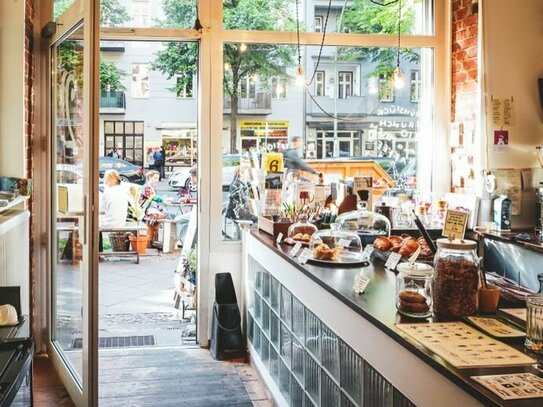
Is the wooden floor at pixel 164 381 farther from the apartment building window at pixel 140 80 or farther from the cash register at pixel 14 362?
the apartment building window at pixel 140 80

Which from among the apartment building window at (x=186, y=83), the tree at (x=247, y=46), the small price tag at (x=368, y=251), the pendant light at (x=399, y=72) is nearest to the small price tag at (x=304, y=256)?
the small price tag at (x=368, y=251)

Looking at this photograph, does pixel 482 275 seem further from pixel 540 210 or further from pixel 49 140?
pixel 49 140

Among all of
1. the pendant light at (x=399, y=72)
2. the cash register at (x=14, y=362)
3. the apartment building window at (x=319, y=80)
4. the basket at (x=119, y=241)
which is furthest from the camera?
the basket at (x=119, y=241)

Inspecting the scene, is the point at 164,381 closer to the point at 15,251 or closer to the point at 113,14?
the point at 15,251

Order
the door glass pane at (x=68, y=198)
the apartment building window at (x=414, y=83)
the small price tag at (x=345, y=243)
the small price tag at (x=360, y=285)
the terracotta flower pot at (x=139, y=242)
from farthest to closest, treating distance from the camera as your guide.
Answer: the terracotta flower pot at (x=139, y=242) → the apartment building window at (x=414, y=83) → the door glass pane at (x=68, y=198) → the small price tag at (x=345, y=243) → the small price tag at (x=360, y=285)

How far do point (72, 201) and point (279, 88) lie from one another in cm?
197

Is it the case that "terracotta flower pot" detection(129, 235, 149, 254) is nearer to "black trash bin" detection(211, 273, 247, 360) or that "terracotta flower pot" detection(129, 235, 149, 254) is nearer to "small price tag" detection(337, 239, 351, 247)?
"black trash bin" detection(211, 273, 247, 360)

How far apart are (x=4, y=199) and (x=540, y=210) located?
3.67 meters

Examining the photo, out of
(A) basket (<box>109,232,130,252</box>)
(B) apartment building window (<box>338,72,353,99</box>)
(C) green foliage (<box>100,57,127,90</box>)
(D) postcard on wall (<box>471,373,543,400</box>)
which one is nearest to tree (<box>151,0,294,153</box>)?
(B) apartment building window (<box>338,72,353,99</box>)

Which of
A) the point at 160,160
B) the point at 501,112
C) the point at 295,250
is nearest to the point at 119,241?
the point at 160,160

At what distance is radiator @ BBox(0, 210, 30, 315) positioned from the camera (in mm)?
3520

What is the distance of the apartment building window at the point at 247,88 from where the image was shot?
192 inches

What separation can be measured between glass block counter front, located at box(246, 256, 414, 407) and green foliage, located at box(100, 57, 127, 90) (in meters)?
4.42

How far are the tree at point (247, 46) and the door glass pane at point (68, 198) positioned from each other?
3.35 feet
